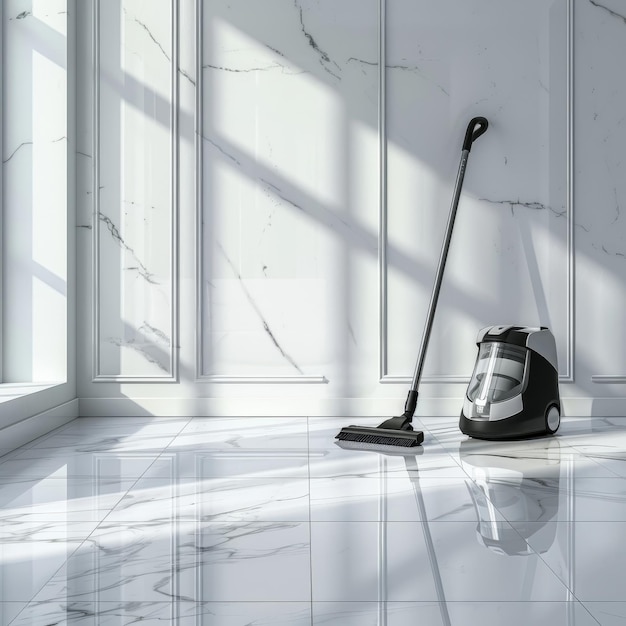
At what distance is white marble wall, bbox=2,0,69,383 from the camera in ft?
9.73

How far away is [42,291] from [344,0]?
1709 mm

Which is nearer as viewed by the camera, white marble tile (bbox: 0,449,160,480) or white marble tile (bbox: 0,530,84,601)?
white marble tile (bbox: 0,530,84,601)

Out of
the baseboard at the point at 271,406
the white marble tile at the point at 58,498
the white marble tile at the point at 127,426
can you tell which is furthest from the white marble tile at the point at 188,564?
the baseboard at the point at 271,406

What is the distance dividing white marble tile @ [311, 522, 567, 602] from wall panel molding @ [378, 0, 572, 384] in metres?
1.51

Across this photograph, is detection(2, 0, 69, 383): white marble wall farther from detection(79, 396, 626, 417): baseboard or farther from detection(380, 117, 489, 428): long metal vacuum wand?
detection(380, 117, 489, 428): long metal vacuum wand

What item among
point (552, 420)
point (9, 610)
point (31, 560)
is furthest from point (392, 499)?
point (552, 420)

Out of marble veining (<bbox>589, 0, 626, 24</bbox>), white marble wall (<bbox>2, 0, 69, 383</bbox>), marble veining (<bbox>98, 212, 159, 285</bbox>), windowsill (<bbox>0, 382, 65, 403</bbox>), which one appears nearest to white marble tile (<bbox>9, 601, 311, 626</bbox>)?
windowsill (<bbox>0, 382, 65, 403</bbox>)

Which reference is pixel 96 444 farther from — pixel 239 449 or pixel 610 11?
pixel 610 11

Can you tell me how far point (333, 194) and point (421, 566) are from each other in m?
2.00

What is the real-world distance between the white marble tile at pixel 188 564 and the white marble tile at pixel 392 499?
16 centimetres

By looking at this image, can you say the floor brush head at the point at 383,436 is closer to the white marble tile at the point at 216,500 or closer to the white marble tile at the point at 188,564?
the white marble tile at the point at 216,500

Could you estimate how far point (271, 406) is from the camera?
317 centimetres

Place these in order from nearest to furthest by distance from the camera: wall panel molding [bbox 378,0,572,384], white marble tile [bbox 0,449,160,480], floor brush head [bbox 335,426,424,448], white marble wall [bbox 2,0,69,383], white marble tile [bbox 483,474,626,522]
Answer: white marble tile [bbox 483,474,626,522], white marble tile [bbox 0,449,160,480], floor brush head [bbox 335,426,424,448], white marble wall [bbox 2,0,69,383], wall panel molding [bbox 378,0,572,384]

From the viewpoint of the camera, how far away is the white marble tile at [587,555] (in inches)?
50.6
